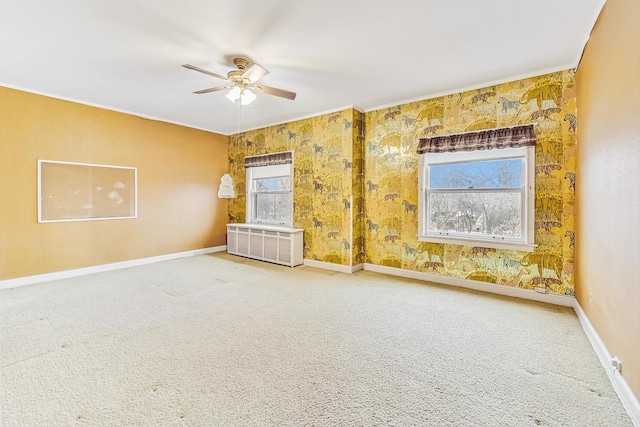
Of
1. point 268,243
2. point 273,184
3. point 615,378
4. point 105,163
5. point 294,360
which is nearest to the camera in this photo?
point 615,378

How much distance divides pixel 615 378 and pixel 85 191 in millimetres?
6360

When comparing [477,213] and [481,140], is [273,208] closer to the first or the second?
[477,213]

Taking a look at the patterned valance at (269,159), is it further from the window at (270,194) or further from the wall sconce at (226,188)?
the wall sconce at (226,188)

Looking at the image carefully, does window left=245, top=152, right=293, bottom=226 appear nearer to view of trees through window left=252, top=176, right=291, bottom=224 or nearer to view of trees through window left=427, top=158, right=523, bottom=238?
view of trees through window left=252, top=176, right=291, bottom=224

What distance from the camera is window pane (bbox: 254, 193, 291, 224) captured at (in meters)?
5.86

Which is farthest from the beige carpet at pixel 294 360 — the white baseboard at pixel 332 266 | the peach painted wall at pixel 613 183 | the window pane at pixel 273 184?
the window pane at pixel 273 184

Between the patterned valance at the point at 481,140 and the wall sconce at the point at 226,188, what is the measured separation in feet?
13.5

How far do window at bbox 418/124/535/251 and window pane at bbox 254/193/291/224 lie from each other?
2696mm

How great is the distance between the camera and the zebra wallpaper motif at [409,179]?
3.31 m

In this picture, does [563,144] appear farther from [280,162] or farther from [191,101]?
[191,101]

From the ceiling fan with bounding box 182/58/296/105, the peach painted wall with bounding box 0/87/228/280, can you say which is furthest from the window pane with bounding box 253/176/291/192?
the ceiling fan with bounding box 182/58/296/105

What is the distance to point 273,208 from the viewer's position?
19.9ft

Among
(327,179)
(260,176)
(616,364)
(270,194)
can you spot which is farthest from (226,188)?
(616,364)

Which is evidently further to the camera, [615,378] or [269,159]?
[269,159]
